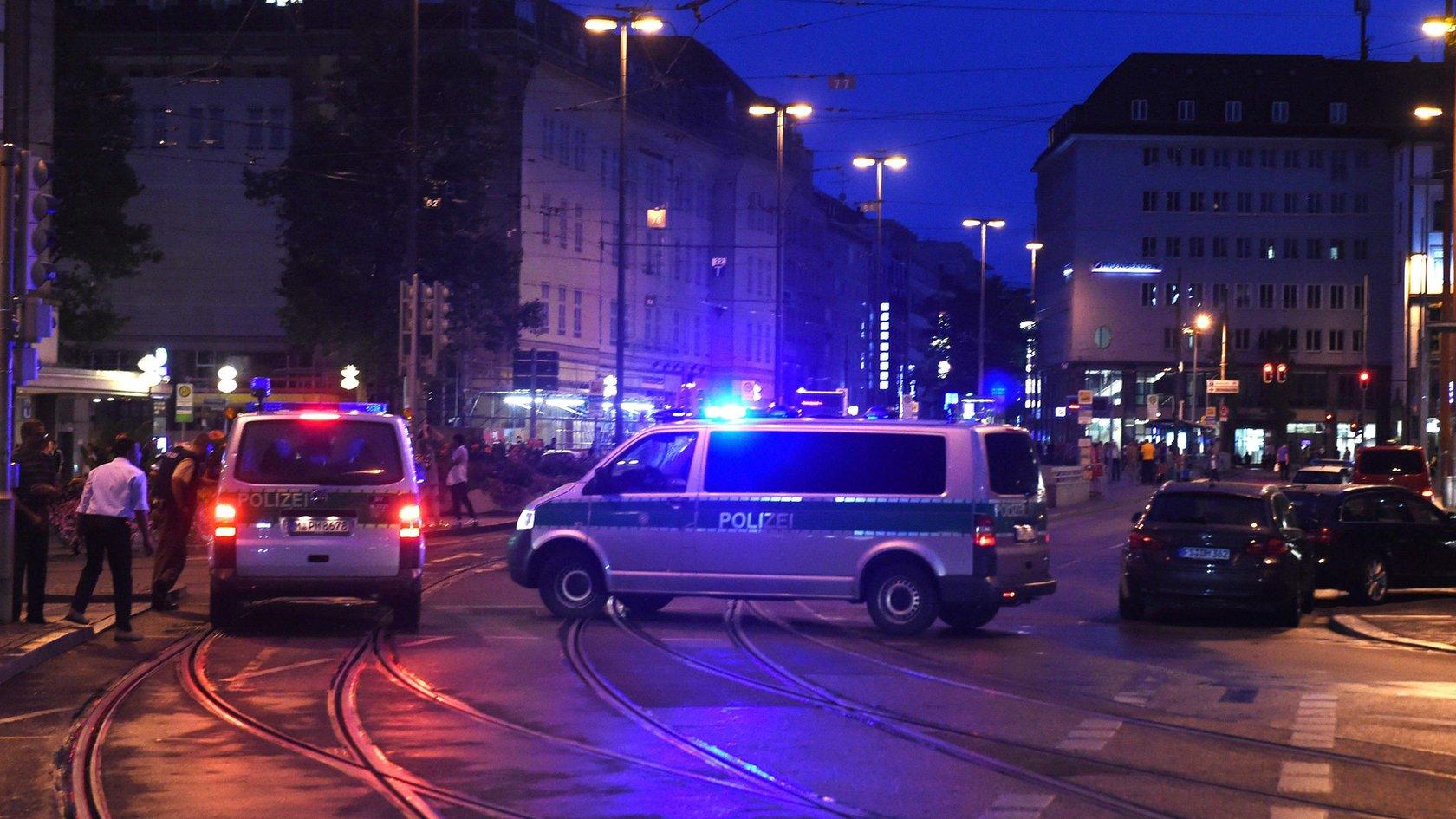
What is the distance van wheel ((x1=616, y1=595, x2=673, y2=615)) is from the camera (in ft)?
64.4

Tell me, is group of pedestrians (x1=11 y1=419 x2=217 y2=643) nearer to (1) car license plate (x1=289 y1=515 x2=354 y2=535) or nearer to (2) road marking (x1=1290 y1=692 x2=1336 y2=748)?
(1) car license plate (x1=289 y1=515 x2=354 y2=535)

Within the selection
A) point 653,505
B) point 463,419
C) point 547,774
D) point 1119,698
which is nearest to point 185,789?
point 547,774

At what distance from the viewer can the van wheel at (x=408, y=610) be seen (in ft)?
57.1

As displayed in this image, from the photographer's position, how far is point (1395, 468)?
40.3 metres

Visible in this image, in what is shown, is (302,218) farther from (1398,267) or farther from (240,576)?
(1398,267)

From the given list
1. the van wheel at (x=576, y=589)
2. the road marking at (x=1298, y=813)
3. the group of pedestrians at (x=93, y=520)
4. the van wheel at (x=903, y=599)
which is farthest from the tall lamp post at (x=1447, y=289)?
the road marking at (x=1298, y=813)

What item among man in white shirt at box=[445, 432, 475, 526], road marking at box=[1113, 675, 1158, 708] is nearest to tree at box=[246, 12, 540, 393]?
man in white shirt at box=[445, 432, 475, 526]

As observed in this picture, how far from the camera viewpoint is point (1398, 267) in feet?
323

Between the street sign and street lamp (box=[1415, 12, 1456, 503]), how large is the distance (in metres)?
25.8

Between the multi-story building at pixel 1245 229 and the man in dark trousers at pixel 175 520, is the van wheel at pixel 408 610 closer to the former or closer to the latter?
the man in dark trousers at pixel 175 520

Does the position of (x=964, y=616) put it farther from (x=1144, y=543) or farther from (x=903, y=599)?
(x=1144, y=543)

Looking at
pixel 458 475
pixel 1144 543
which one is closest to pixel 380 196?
pixel 458 475

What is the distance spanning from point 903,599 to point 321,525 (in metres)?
5.39

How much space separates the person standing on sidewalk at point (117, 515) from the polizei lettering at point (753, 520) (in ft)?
17.5
